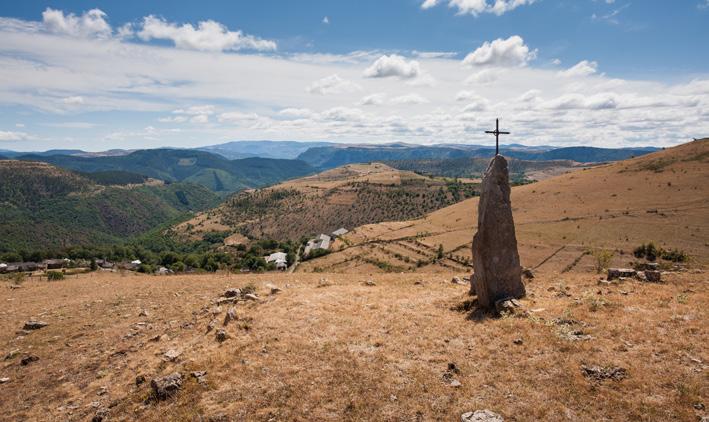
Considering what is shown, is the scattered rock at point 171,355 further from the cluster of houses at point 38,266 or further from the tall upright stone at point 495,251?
the cluster of houses at point 38,266

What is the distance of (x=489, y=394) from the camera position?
41.2ft

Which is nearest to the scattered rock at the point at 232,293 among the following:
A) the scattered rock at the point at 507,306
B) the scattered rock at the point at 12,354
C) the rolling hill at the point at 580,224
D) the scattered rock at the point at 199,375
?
the scattered rock at the point at 199,375

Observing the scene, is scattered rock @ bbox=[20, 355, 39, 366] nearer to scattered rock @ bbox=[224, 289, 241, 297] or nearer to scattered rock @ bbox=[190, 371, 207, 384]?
scattered rock @ bbox=[224, 289, 241, 297]

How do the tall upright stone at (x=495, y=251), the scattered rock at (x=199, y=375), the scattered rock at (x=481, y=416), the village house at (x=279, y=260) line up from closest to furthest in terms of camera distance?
the scattered rock at (x=481, y=416), the scattered rock at (x=199, y=375), the tall upright stone at (x=495, y=251), the village house at (x=279, y=260)

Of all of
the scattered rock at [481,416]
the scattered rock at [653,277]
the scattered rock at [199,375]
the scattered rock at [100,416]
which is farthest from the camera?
the scattered rock at [653,277]

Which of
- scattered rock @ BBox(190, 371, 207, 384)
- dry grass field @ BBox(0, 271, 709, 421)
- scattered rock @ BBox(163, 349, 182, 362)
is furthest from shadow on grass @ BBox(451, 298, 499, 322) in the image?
scattered rock @ BBox(163, 349, 182, 362)

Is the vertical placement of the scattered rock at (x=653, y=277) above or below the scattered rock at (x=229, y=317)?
above

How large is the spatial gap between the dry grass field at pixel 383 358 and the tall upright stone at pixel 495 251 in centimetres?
137

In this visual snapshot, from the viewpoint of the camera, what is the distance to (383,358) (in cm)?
1527

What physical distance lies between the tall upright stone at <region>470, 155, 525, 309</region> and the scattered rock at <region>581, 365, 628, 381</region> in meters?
6.31

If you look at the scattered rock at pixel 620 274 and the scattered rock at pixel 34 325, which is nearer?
the scattered rock at pixel 34 325

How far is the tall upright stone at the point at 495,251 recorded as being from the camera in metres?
19.4

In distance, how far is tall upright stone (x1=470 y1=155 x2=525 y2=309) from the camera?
63.7 feet

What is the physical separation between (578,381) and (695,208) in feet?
306
